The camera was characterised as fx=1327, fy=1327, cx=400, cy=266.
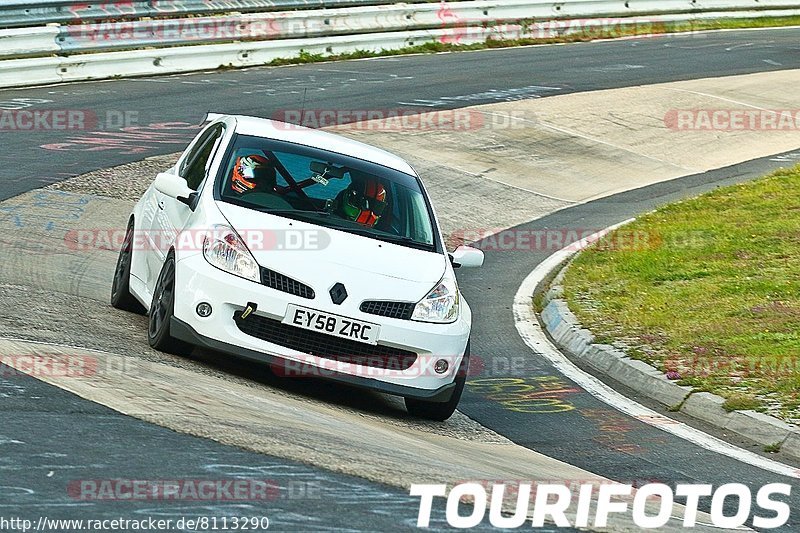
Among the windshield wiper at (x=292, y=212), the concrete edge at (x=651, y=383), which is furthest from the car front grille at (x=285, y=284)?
the concrete edge at (x=651, y=383)

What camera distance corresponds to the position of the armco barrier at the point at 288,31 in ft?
69.6

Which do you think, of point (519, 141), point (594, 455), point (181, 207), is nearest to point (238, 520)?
point (594, 455)

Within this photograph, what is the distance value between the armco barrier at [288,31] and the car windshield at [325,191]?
484 inches

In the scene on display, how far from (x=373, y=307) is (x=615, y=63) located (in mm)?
20342

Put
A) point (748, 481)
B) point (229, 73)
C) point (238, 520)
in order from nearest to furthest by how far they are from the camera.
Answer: point (238, 520)
point (748, 481)
point (229, 73)

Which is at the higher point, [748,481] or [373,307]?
[373,307]

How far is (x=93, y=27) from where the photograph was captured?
21.8m

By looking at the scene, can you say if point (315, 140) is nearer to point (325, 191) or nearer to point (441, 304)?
point (325, 191)

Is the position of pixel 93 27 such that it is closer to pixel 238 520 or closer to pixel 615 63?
pixel 615 63

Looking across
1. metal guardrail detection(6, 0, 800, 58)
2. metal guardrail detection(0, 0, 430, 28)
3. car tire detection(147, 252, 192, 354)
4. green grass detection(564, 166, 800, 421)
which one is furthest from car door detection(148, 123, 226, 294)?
metal guardrail detection(0, 0, 430, 28)

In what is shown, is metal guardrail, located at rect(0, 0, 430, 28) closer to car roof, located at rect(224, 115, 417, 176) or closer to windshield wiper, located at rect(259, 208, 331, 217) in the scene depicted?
car roof, located at rect(224, 115, 417, 176)

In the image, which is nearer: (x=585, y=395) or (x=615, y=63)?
(x=585, y=395)

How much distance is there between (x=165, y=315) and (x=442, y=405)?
1.83 metres

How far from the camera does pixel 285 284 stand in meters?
7.94
